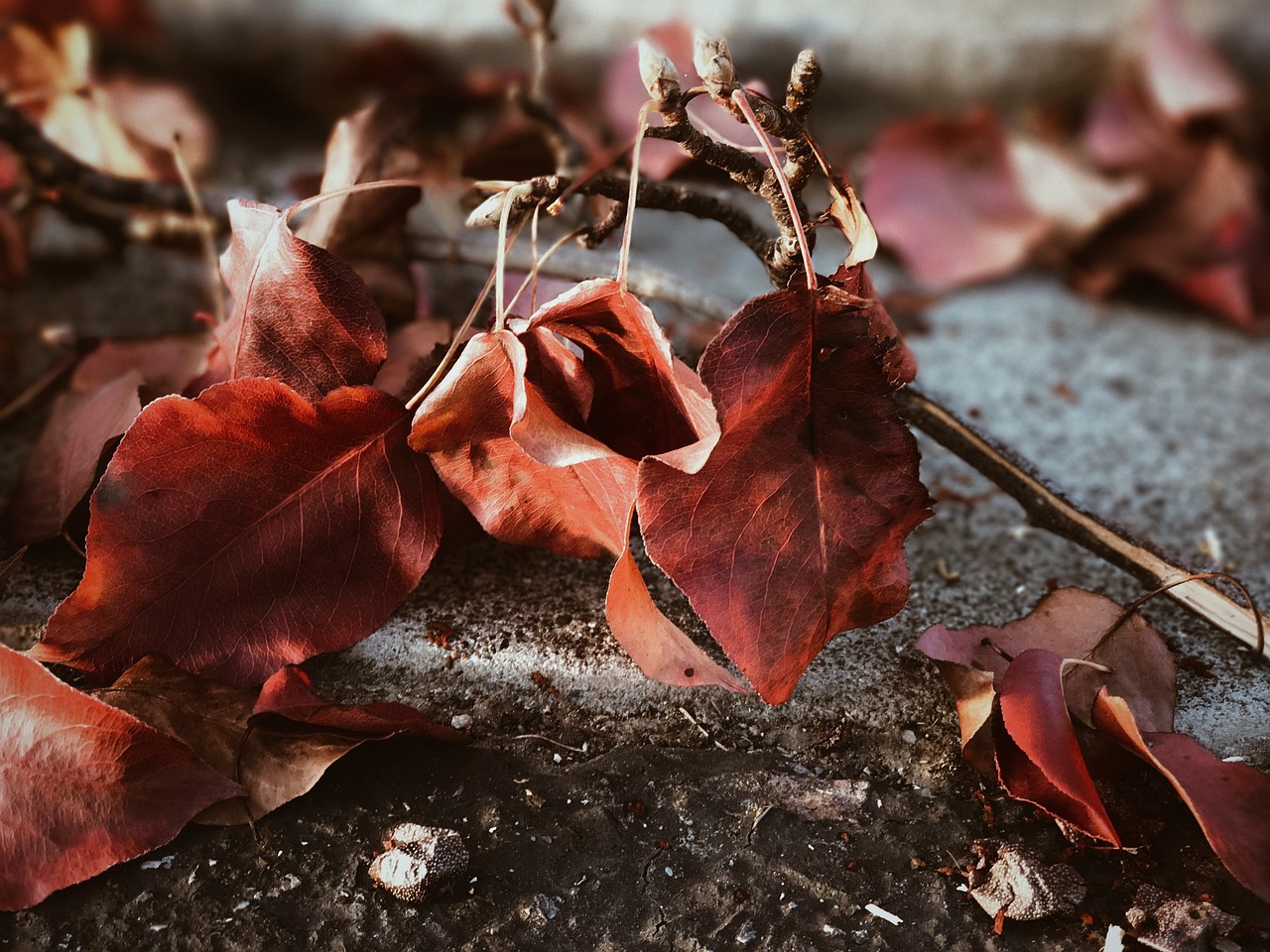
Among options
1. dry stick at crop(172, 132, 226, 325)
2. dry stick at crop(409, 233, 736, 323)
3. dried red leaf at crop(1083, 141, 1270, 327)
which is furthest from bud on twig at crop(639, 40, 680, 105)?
dried red leaf at crop(1083, 141, 1270, 327)

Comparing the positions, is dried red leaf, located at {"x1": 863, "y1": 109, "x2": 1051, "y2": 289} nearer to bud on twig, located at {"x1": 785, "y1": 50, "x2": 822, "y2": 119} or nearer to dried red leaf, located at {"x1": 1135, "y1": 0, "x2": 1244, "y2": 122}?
dried red leaf, located at {"x1": 1135, "y1": 0, "x2": 1244, "y2": 122}

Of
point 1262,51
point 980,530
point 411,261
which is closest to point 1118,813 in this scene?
point 980,530

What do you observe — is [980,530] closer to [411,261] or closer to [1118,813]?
[1118,813]

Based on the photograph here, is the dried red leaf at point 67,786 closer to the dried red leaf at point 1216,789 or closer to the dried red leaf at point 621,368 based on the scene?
the dried red leaf at point 621,368

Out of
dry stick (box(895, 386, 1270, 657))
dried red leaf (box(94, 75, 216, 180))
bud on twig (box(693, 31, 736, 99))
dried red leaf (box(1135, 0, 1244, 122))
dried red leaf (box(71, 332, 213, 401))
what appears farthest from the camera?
dried red leaf (box(1135, 0, 1244, 122))

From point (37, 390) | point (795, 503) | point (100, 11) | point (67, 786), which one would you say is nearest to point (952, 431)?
point (795, 503)

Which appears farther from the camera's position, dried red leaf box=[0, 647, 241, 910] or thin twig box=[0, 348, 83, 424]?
thin twig box=[0, 348, 83, 424]

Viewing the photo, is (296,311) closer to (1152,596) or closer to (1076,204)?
(1152,596)
